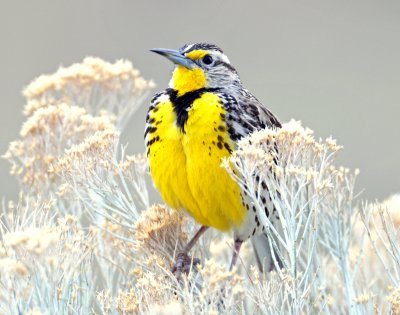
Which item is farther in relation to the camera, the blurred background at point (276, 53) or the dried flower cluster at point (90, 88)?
the blurred background at point (276, 53)

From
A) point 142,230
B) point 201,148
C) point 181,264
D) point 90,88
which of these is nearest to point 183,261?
point 181,264

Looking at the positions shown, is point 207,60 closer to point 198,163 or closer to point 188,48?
point 188,48

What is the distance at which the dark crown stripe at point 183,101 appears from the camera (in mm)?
3053

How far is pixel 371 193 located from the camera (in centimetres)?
629

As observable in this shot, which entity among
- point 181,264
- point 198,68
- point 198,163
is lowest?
point 181,264

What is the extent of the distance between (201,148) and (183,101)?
8.0 inches

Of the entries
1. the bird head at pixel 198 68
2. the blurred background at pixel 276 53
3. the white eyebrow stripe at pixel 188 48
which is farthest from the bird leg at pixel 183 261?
the blurred background at pixel 276 53

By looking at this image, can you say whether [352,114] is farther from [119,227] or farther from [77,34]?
[119,227]

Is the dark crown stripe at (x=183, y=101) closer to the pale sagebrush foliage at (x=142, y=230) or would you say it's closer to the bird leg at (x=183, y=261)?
the pale sagebrush foliage at (x=142, y=230)

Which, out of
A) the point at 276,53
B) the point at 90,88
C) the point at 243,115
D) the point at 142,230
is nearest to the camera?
the point at 142,230

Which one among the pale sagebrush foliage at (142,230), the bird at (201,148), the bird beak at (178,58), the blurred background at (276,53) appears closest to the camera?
the pale sagebrush foliage at (142,230)

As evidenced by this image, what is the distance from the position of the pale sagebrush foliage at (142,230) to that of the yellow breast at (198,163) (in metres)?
0.05

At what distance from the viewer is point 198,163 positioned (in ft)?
9.77

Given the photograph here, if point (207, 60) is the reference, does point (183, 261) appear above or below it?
below
